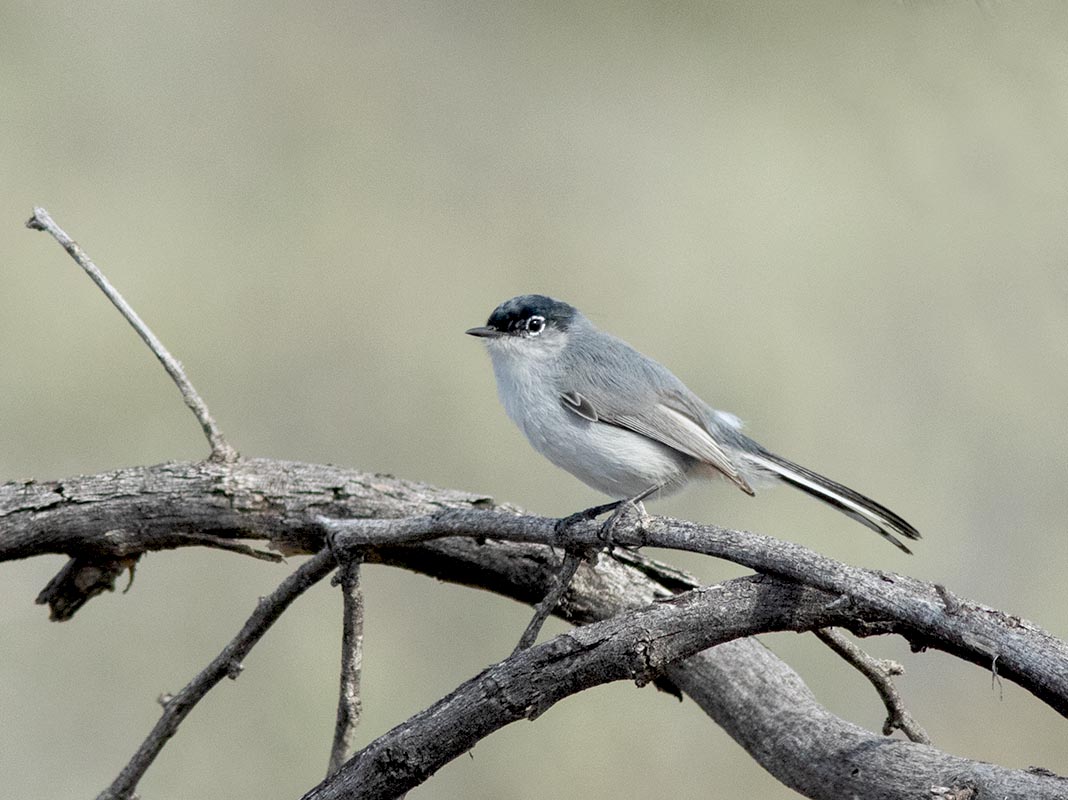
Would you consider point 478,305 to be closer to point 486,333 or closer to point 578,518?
point 486,333

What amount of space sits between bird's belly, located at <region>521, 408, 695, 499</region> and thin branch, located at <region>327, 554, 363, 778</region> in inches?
26.3

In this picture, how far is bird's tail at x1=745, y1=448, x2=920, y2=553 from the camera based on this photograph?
8.75ft

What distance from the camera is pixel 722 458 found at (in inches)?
120

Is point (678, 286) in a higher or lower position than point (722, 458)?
higher

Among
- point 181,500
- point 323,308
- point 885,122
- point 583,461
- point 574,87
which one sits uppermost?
point 574,87

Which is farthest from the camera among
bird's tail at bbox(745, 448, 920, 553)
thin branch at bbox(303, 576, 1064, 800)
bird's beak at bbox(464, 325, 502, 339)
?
bird's beak at bbox(464, 325, 502, 339)

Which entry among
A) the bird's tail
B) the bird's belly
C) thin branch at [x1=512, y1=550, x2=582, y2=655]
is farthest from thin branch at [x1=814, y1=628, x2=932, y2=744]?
the bird's belly

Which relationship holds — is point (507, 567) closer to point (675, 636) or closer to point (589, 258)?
point (675, 636)

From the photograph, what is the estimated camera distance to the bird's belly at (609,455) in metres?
3.00

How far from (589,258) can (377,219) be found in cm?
117

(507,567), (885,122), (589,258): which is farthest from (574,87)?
(507,567)

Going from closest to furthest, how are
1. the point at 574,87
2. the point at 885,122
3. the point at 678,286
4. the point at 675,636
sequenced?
1. the point at 675,636
2. the point at 885,122
3. the point at 678,286
4. the point at 574,87

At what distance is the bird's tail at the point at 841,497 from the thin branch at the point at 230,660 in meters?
1.24

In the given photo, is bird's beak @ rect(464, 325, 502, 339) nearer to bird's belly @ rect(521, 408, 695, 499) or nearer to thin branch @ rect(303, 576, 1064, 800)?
bird's belly @ rect(521, 408, 695, 499)
